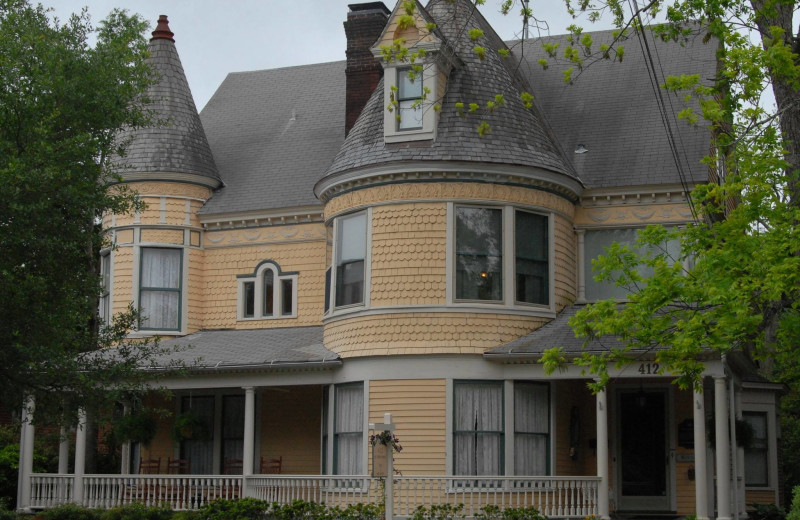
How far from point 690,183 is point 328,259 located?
25.6 ft

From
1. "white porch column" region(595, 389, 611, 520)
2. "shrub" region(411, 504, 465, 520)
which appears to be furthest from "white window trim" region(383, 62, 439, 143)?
"shrub" region(411, 504, 465, 520)

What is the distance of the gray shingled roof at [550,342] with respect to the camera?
2219 cm

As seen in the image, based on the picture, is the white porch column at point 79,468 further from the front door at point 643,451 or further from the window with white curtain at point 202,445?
the front door at point 643,451

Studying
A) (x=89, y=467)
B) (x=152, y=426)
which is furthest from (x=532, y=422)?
(x=89, y=467)

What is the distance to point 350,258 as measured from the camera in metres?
24.3

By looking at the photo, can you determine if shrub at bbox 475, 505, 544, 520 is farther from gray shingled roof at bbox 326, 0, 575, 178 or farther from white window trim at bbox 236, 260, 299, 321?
white window trim at bbox 236, 260, 299, 321

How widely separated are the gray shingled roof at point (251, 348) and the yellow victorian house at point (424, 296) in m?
0.09

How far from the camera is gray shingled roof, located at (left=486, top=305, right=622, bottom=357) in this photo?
72.8 feet

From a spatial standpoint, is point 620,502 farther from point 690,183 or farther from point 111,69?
point 111,69

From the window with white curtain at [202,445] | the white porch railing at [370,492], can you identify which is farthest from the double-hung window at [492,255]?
the window with white curtain at [202,445]

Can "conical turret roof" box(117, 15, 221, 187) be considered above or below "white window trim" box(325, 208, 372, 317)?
above

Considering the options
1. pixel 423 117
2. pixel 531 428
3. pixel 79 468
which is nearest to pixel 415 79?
pixel 423 117

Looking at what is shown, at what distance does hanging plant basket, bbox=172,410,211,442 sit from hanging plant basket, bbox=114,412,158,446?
0.62 meters

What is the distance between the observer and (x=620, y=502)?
24.8 metres
